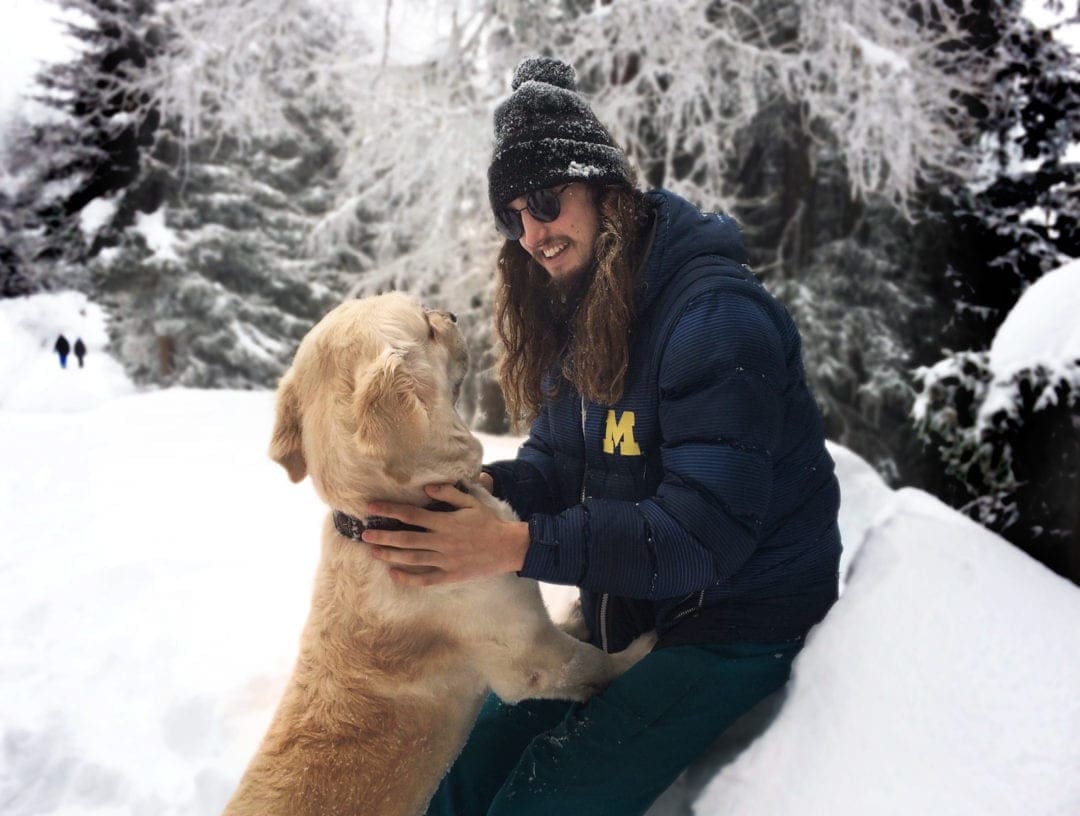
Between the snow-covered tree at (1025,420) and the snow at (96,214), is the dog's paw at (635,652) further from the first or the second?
the snow at (96,214)

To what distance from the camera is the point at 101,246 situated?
1614cm

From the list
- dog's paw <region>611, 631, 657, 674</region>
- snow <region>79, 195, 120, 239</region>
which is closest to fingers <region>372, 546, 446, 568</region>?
dog's paw <region>611, 631, 657, 674</region>

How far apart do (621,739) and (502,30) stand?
349 inches

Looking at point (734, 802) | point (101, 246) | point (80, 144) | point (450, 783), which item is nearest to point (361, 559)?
point (450, 783)

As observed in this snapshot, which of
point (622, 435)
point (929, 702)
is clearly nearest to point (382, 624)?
point (622, 435)

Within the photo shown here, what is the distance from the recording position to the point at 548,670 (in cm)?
223

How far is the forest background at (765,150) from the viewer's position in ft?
27.2

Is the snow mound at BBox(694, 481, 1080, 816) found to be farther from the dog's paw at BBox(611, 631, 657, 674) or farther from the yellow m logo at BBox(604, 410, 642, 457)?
the yellow m logo at BBox(604, 410, 642, 457)

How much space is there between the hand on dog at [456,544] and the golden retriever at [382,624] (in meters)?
0.15

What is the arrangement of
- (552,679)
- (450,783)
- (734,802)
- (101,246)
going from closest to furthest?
(734,802) < (552,679) < (450,783) < (101,246)

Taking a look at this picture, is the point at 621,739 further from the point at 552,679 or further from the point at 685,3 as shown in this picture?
the point at 685,3

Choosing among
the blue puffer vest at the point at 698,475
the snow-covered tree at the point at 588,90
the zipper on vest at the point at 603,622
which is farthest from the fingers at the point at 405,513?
the snow-covered tree at the point at 588,90

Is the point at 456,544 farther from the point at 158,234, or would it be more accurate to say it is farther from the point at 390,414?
the point at 158,234

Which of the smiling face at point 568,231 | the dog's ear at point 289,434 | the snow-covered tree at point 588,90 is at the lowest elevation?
the dog's ear at point 289,434
